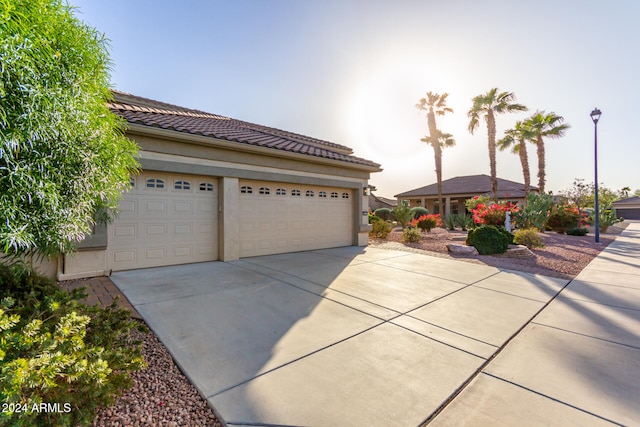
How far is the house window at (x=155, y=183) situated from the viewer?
276 inches

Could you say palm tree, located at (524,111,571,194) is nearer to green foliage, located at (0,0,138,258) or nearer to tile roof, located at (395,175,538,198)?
tile roof, located at (395,175,538,198)

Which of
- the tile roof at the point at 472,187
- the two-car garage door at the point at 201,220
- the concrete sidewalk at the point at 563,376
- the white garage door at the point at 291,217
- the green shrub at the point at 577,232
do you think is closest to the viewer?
the concrete sidewalk at the point at 563,376

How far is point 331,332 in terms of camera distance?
11.8 ft

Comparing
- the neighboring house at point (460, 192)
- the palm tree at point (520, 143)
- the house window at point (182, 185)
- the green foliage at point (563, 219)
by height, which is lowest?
the green foliage at point (563, 219)

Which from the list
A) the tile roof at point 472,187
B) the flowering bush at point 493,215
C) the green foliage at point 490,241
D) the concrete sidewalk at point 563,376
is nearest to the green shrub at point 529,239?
the flowering bush at point 493,215

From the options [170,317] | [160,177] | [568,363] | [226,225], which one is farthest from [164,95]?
[568,363]

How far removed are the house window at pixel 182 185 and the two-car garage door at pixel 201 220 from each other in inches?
0.8

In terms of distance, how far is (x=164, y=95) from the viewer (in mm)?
11266

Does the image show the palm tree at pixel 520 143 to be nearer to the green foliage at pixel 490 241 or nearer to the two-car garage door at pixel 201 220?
the green foliage at pixel 490 241

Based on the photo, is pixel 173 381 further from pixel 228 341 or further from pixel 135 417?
pixel 228 341

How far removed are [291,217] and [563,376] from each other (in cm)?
802

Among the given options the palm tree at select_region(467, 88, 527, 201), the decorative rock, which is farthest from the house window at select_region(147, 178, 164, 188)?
the palm tree at select_region(467, 88, 527, 201)

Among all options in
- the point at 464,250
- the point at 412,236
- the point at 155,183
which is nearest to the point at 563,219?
the point at 412,236

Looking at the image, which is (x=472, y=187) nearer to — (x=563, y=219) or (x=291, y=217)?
(x=563, y=219)
